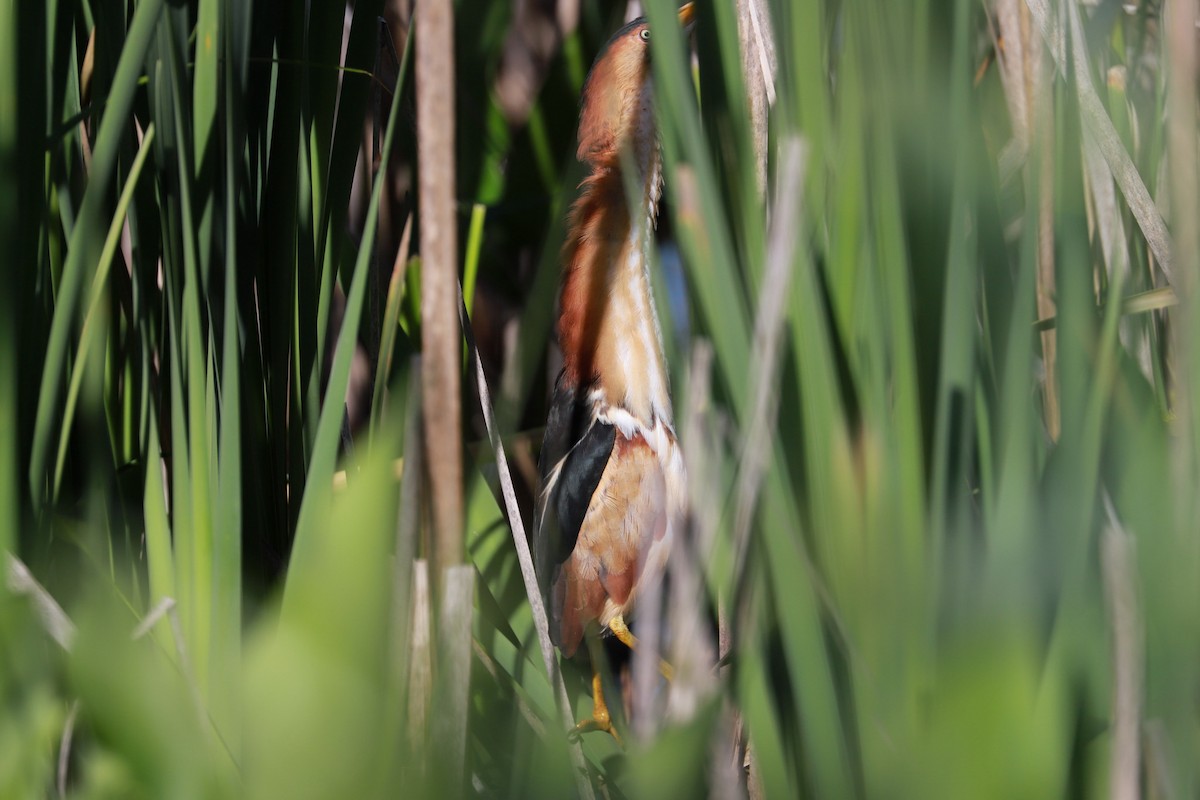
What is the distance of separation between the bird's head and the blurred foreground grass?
42 cm

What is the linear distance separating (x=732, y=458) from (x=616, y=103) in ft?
2.07

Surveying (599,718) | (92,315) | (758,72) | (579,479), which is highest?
(758,72)

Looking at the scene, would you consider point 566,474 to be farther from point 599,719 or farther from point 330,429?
point 330,429

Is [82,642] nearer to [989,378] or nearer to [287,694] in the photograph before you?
[287,694]

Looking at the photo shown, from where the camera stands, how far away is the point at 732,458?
37 centimetres

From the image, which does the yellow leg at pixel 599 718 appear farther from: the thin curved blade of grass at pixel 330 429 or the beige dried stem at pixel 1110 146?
the beige dried stem at pixel 1110 146

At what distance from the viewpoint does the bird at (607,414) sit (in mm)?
916

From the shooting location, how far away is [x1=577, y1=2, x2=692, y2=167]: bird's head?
0.91 metres

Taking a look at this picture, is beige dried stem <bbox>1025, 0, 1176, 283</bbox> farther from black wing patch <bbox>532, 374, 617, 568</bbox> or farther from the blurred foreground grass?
black wing patch <bbox>532, 374, 617, 568</bbox>

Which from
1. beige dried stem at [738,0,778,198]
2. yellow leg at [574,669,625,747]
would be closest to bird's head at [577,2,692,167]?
beige dried stem at [738,0,778,198]

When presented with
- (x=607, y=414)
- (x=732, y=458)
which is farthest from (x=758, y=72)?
(x=607, y=414)

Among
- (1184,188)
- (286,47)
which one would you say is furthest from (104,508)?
(1184,188)

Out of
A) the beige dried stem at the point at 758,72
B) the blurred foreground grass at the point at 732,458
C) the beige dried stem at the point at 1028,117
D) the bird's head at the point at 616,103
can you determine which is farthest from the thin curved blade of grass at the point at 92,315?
the bird's head at the point at 616,103

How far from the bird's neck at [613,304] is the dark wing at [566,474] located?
3 cm
